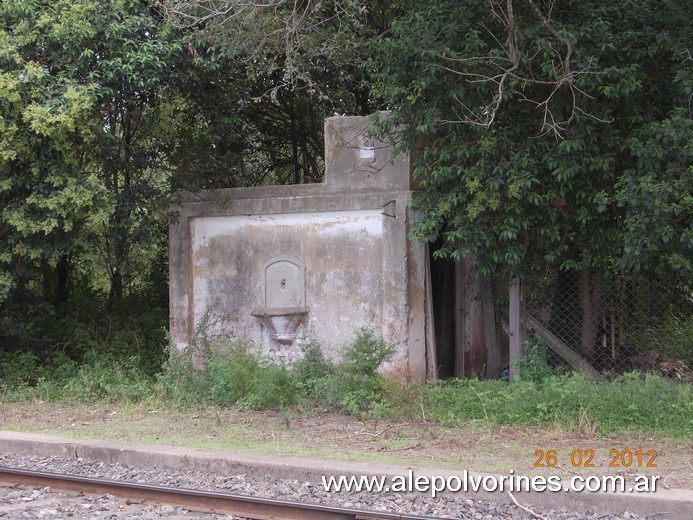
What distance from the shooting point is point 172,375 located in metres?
10.8

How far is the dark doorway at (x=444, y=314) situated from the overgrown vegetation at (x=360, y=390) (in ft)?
5.76

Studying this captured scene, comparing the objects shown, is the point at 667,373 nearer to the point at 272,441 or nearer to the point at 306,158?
the point at 272,441

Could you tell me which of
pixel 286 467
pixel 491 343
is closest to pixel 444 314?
pixel 491 343

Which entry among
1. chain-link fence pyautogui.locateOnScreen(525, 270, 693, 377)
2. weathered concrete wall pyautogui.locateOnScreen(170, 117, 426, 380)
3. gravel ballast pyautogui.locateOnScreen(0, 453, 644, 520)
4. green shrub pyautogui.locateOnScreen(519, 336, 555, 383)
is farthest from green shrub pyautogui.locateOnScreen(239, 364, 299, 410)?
chain-link fence pyautogui.locateOnScreen(525, 270, 693, 377)

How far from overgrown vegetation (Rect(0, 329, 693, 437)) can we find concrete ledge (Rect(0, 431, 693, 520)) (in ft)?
5.96

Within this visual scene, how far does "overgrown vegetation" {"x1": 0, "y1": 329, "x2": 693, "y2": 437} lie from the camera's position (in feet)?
27.4

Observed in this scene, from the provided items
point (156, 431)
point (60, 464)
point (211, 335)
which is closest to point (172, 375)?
point (211, 335)

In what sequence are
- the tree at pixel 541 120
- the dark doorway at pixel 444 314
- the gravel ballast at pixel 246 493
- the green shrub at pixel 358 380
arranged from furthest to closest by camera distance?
the dark doorway at pixel 444 314 → the green shrub at pixel 358 380 → the tree at pixel 541 120 → the gravel ballast at pixel 246 493

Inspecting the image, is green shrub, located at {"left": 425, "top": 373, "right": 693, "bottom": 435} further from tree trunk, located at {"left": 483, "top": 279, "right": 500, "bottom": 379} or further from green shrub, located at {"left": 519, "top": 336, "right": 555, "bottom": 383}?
tree trunk, located at {"left": 483, "top": 279, "right": 500, "bottom": 379}

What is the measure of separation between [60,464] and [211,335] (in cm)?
334

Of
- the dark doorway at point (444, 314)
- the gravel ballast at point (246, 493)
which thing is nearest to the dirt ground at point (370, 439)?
the gravel ballast at point (246, 493)

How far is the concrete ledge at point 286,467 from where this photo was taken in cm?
612
